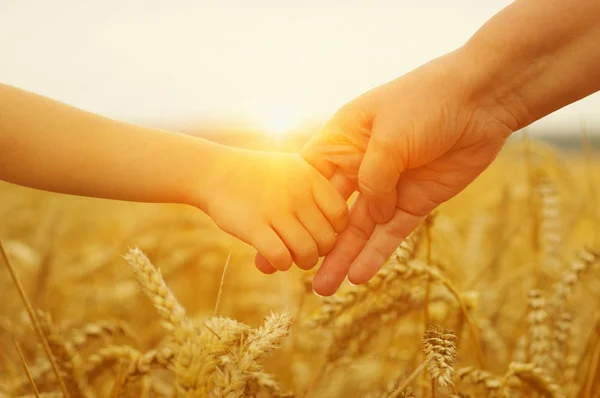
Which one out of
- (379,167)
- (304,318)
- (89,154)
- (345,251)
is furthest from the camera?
(304,318)

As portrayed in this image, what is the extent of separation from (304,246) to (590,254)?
64 centimetres

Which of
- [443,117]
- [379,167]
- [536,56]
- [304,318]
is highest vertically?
[536,56]

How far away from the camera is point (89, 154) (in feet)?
3.39

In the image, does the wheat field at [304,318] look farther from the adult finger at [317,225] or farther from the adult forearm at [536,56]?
the adult forearm at [536,56]

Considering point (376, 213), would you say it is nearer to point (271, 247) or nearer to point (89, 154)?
point (271, 247)

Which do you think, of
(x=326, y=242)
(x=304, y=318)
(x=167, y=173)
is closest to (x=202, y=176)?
(x=167, y=173)

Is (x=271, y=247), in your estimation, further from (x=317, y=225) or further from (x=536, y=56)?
(x=536, y=56)

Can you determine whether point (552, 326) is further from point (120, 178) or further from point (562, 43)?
point (120, 178)

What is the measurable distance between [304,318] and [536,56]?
3.19 feet

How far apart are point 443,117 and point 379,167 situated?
0.63 ft

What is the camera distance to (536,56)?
1.12 meters

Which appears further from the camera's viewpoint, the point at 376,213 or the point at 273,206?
the point at 376,213

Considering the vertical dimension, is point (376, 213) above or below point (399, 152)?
below

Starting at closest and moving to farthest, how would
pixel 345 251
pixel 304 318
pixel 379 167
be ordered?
pixel 379 167
pixel 345 251
pixel 304 318
